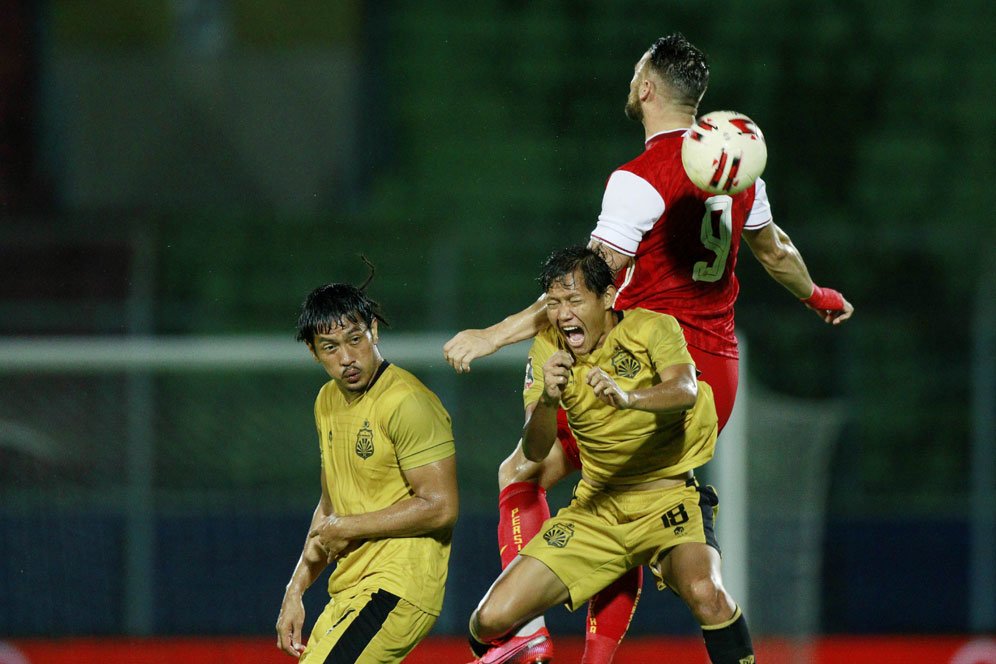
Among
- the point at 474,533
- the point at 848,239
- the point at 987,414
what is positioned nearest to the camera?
the point at 474,533

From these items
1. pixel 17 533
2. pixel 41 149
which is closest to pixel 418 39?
pixel 41 149

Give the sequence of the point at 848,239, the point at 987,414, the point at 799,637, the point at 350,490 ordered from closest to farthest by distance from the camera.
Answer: the point at 350,490 < the point at 799,637 < the point at 987,414 < the point at 848,239

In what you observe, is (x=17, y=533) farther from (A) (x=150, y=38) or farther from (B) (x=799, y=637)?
(A) (x=150, y=38)

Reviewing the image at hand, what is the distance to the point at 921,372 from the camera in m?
9.40

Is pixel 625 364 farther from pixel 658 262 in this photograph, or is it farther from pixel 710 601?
pixel 710 601

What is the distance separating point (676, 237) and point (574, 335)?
18.8 inches

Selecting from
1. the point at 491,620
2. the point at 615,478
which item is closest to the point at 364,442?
the point at 491,620

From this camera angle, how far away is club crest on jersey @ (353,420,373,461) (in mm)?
3793

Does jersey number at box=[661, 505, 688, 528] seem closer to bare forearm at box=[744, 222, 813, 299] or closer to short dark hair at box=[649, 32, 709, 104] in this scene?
bare forearm at box=[744, 222, 813, 299]

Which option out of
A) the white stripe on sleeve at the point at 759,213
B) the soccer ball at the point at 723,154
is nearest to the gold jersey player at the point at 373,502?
the soccer ball at the point at 723,154

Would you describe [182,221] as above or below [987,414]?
above

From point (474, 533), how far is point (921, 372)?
399cm

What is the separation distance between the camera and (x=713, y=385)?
4.09 meters

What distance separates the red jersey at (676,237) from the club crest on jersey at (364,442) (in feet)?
2.65
